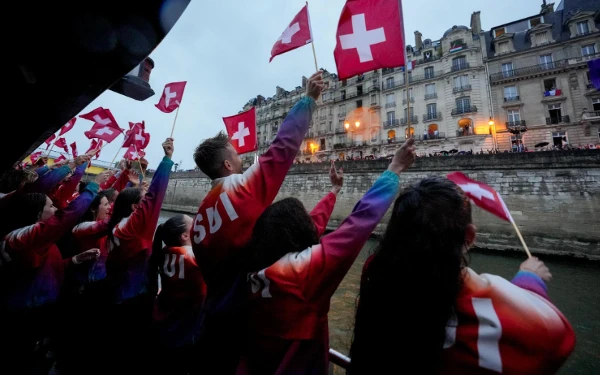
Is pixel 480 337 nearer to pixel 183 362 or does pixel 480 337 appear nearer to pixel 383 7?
pixel 183 362

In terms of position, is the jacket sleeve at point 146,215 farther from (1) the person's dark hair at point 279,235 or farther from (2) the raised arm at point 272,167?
(1) the person's dark hair at point 279,235

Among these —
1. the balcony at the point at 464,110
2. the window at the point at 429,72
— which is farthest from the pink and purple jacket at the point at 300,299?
the window at the point at 429,72

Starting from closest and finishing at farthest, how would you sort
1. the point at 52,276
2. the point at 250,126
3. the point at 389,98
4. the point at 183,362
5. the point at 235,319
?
the point at 235,319 → the point at 183,362 → the point at 52,276 → the point at 250,126 → the point at 389,98

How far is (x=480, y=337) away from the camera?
2.64 ft

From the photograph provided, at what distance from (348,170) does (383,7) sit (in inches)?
614

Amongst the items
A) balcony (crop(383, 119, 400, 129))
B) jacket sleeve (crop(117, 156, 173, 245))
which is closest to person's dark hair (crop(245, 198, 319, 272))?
jacket sleeve (crop(117, 156, 173, 245))

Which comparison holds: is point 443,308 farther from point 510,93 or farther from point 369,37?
point 510,93

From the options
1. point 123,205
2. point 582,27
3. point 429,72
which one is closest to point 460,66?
point 429,72

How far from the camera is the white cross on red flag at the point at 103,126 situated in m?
5.41

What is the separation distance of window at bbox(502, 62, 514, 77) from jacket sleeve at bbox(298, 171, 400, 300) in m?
32.0

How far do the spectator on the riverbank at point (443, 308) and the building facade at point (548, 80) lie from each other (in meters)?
26.8

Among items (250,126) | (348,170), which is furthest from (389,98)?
(250,126)

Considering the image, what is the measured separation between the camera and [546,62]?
23000mm

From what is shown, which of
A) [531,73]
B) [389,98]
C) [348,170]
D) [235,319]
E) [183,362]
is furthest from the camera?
[389,98]
